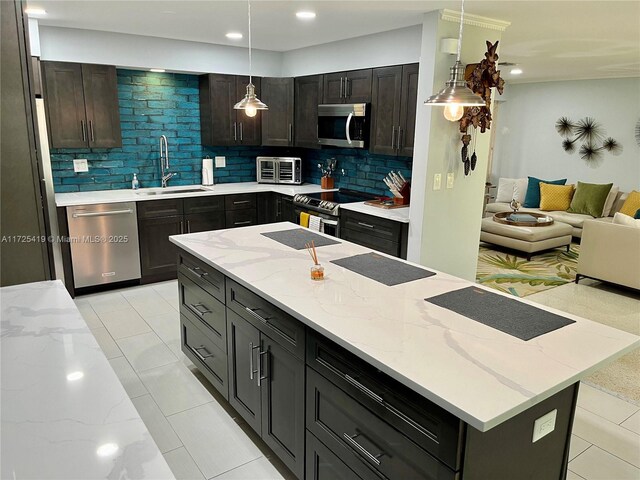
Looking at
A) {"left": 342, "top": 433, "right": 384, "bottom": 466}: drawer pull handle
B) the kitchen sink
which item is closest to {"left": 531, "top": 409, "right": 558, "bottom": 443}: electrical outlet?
{"left": 342, "top": 433, "right": 384, "bottom": 466}: drawer pull handle

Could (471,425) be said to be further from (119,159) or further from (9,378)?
(119,159)

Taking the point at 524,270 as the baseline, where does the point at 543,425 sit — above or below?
above

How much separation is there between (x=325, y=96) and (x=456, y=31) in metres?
1.68

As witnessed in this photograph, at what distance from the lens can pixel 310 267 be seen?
8.38 ft

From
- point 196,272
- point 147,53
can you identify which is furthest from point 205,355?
point 147,53

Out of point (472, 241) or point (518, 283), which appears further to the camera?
point (518, 283)

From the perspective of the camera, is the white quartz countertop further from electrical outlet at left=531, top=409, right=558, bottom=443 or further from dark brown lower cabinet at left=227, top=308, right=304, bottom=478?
electrical outlet at left=531, top=409, right=558, bottom=443

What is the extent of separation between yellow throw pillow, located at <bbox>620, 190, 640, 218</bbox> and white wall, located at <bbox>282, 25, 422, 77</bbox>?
4.31 m

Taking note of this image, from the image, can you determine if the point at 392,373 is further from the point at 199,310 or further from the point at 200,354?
the point at 200,354

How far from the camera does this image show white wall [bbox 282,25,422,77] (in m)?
4.26

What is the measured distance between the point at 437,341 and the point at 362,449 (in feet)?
1.55

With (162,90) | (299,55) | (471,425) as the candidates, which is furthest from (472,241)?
(162,90)

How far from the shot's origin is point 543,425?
62.8 inches

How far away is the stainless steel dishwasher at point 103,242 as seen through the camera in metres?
4.43
